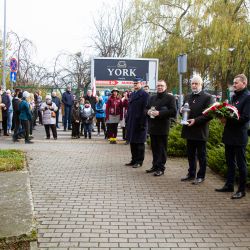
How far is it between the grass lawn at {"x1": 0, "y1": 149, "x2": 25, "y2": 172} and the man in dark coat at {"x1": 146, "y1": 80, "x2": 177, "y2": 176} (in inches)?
111

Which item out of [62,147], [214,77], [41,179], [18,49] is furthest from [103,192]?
[18,49]

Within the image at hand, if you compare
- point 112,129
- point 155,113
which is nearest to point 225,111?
point 155,113

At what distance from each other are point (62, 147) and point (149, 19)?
1555 centimetres

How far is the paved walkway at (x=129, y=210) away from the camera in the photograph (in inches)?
181

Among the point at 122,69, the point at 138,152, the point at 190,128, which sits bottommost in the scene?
the point at 138,152

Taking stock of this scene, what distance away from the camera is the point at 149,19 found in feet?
84.0

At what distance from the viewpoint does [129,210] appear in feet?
19.0

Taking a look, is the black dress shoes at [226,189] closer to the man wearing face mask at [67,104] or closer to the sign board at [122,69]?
the man wearing face mask at [67,104]

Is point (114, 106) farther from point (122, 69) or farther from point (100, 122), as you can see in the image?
point (122, 69)

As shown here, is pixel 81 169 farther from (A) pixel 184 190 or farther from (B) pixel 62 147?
(B) pixel 62 147

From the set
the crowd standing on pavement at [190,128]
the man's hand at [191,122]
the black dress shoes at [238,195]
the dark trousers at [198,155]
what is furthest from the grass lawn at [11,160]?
the black dress shoes at [238,195]

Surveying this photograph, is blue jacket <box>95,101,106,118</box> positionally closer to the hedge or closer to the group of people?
the hedge

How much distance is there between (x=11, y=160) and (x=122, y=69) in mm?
11788

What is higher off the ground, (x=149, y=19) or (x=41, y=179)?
(x=149, y=19)
